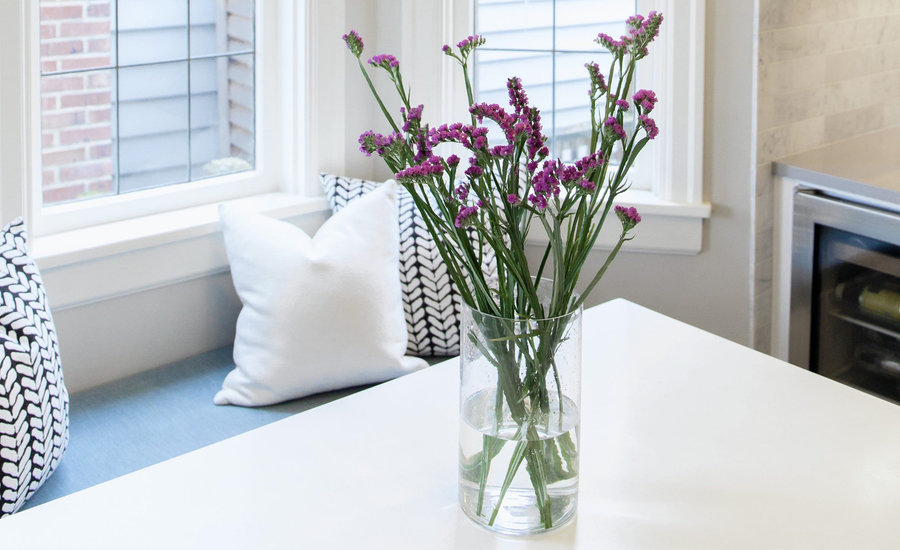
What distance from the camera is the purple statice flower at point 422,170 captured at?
1.02 meters

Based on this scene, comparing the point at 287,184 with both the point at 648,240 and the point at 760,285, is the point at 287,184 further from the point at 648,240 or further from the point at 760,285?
the point at 760,285

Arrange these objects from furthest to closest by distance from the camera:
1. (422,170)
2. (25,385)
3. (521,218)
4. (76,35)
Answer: (76,35)
(25,385)
(521,218)
(422,170)

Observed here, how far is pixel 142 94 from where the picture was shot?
7.95ft

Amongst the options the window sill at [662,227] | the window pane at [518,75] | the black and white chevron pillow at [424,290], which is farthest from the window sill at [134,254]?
the window sill at [662,227]

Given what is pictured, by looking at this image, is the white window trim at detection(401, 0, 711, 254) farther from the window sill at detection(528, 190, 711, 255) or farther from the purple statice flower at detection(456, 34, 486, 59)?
the purple statice flower at detection(456, 34, 486, 59)

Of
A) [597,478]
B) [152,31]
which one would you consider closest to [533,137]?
[597,478]

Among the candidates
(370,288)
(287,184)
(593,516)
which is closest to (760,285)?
(370,288)

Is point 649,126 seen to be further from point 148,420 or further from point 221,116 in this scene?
point 221,116

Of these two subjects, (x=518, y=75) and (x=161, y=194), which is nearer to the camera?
(x=161, y=194)

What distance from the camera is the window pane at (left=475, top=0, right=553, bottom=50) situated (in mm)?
2688

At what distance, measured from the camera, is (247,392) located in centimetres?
222

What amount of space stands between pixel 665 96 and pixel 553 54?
33 centimetres

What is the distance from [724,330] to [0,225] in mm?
1801

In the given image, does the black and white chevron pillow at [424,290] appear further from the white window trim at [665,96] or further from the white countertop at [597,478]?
the white countertop at [597,478]
